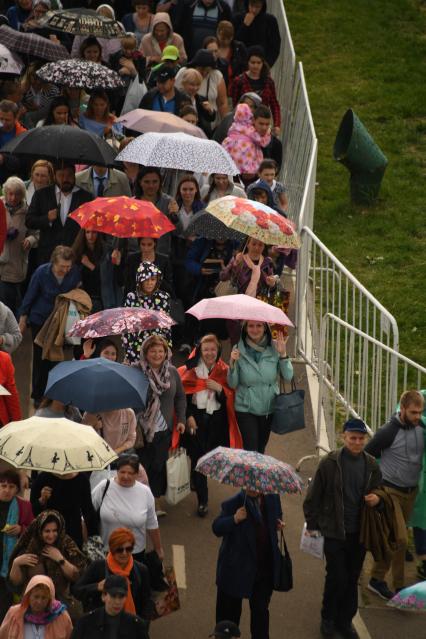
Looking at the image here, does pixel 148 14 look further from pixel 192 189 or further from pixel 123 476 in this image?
pixel 123 476

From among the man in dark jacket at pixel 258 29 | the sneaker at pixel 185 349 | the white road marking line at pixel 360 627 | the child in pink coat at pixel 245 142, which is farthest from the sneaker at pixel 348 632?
the man in dark jacket at pixel 258 29

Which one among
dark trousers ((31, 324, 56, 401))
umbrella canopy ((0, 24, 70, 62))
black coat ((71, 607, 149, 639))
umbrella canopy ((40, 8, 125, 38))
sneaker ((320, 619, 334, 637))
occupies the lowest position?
sneaker ((320, 619, 334, 637))

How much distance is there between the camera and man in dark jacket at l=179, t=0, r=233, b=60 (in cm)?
2077

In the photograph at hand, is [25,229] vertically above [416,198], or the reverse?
[25,229]

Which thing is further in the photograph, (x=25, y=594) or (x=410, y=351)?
(x=410, y=351)

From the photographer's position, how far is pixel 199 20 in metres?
20.8

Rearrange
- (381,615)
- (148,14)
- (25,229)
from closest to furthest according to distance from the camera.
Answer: (381,615) → (25,229) → (148,14)

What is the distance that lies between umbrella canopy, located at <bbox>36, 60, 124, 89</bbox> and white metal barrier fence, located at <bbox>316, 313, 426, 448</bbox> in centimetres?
433

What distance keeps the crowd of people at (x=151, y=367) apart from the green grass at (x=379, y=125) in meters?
2.06

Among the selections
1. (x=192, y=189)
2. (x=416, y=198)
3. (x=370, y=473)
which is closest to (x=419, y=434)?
(x=370, y=473)

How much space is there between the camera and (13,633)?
9766 mm

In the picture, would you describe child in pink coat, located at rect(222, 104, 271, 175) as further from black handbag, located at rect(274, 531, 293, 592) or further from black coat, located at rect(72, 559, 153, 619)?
black coat, located at rect(72, 559, 153, 619)

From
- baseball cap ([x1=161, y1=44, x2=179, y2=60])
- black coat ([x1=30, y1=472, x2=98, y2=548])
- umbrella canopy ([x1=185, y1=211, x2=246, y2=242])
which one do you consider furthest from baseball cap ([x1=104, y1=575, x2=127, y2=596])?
baseball cap ([x1=161, y1=44, x2=179, y2=60])

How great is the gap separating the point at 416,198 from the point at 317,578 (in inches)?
400
